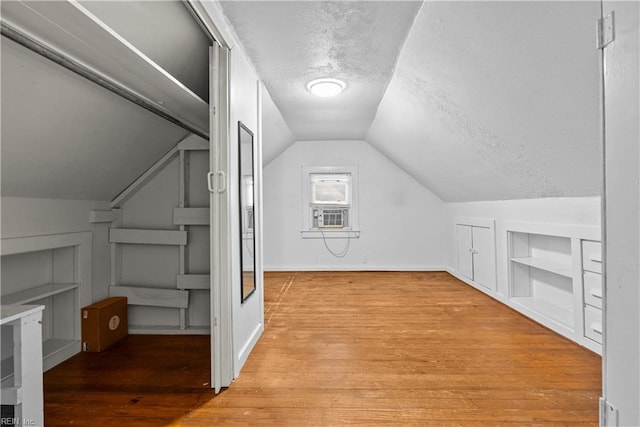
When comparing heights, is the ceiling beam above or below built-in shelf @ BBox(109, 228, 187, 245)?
above

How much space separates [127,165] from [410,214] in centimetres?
435

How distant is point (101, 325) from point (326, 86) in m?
2.75

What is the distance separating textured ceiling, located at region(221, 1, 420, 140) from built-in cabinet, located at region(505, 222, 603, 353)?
79.4 inches

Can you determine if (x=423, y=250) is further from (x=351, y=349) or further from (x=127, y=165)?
(x=127, y=165)

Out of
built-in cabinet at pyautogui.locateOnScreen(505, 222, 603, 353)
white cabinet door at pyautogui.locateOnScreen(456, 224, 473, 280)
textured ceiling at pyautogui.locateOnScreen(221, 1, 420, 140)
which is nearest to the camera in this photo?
textured ceiling at pyautogui.locateOnScreen(221, 1, 420, 140)

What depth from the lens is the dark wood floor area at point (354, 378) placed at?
5.27ft

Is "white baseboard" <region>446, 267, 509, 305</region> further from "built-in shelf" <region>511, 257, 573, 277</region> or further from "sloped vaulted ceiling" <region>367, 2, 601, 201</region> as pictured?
"sloped vaulted ceiling" <region>367, 2, 601, 201</region>

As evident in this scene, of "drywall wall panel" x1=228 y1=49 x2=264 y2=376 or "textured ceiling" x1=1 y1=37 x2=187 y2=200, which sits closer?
"textured ceiling" x1=1 y1=37 x2=187 y2=200

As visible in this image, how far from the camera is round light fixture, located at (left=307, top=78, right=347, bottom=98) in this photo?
289 centimetres

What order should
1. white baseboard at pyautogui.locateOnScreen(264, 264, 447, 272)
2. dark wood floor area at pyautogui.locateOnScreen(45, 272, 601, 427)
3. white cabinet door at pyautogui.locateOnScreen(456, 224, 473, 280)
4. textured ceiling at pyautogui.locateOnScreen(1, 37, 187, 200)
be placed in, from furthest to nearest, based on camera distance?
1. white baseboard at pyautogui.locateOnScreen(264, 264, 447, 272)
2. white cabinet door at pyautogui.locateOnScreen(456, 224, 473, 280)
3. dark wood floor area at pyautogui.locateOnScreen(45, 272, 601, 427)
4. textured ceiling at pyautogui.locateOnScreen(1, 37, 187, 200)

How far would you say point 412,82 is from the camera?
8.71 feet

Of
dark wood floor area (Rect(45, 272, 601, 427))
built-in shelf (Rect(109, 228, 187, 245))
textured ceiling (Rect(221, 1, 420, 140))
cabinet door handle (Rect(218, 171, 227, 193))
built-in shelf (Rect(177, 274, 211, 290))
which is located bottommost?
dark wood floor area (Rect(45, 272, 601, 427))

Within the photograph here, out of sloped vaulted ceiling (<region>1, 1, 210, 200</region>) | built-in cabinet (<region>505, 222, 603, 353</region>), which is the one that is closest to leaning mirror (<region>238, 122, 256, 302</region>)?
sloped vaulted ceiling (<region>1, 1, 210, 200</region>)

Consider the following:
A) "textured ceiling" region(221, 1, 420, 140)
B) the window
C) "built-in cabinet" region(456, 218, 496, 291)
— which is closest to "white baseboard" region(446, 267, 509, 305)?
"built-in cabinet" region(456, 218, 496, 291)
